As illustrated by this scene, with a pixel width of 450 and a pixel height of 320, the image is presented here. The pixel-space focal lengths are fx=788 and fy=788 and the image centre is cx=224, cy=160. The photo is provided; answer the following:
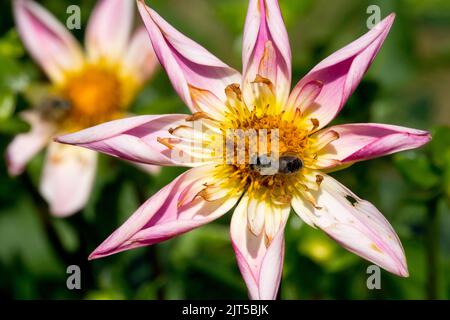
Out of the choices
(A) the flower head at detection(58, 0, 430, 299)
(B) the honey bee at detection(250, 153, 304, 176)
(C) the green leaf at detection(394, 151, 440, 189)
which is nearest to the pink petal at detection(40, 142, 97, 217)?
(A) the flower head at detection(58, 0, 430, 299)

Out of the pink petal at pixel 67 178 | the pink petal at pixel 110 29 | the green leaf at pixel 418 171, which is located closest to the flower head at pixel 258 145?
the green leaf at pixel 418 171

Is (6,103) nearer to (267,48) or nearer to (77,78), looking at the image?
(77,78)

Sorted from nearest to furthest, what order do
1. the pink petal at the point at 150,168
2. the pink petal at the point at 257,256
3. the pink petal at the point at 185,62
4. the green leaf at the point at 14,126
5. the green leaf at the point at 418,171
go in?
the pink petal at the point at 257,256
the pink petal at the point at 185,62
the green leaf at the point at 418,171
the green leaf at the point at 14,126
the pink petal at the point at 150,168

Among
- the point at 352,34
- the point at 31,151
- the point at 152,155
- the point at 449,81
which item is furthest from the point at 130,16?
the point at 449,81

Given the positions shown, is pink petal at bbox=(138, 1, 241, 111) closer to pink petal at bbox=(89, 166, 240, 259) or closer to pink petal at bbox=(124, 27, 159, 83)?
pink petal at bbox=(89, 166, 240, 259)

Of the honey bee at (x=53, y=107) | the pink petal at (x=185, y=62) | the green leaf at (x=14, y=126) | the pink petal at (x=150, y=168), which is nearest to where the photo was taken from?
the pink petal at (x=185, y=62)

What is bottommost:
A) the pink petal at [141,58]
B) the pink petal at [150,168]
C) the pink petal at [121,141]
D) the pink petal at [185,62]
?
the pink petal at [150,168]

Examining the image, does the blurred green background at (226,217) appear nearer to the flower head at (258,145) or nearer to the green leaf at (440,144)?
the green leaf at (440,144)
